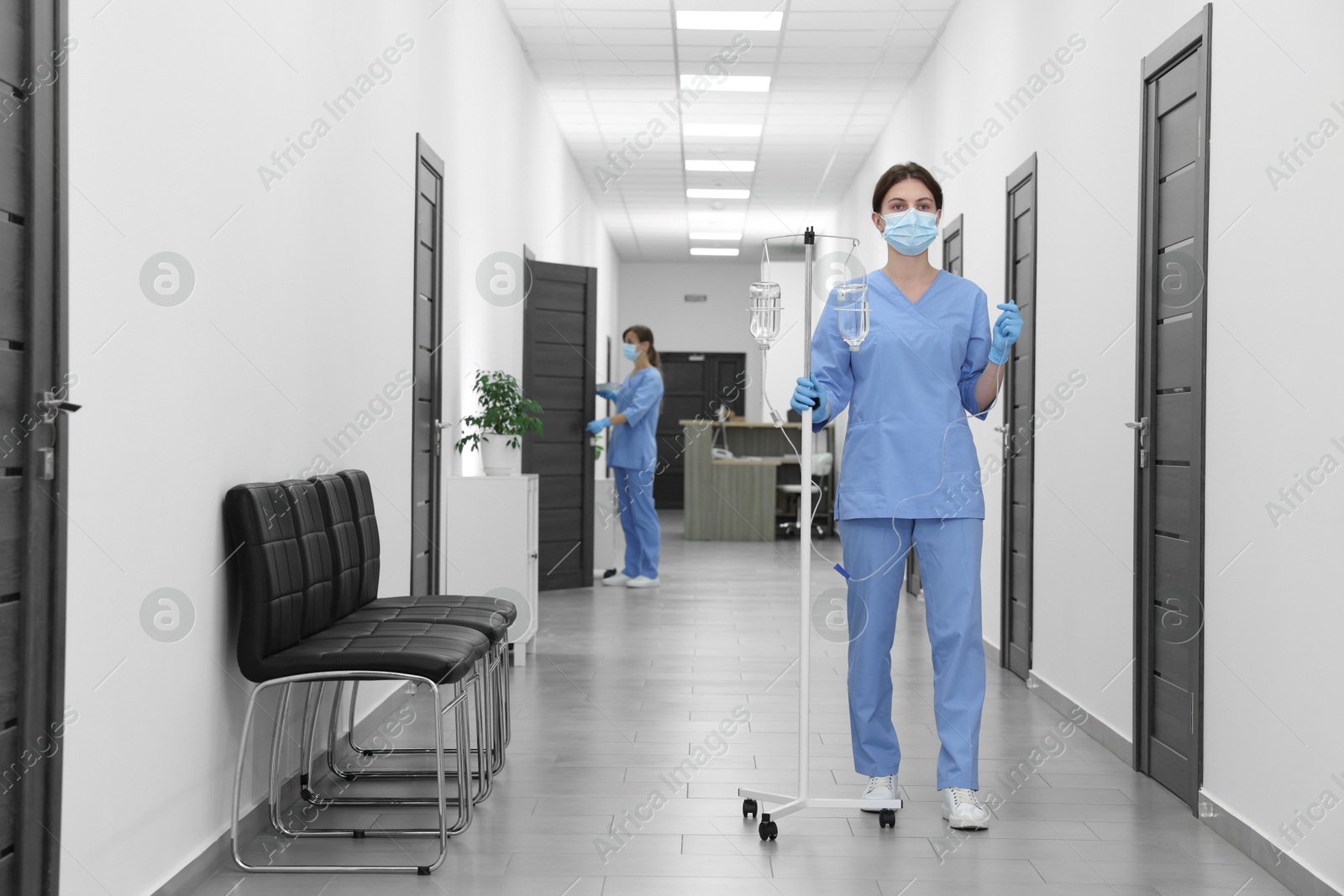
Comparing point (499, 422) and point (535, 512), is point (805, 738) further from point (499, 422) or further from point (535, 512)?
point (499, 422)

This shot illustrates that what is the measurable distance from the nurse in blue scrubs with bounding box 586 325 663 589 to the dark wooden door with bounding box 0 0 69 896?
5540 millimetres

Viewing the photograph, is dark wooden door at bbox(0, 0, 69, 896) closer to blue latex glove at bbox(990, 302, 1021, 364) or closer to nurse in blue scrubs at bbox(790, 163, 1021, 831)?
nurse in blue scrubs at bbox(790, 163, 1021, 831)

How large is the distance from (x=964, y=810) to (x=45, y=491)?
199 centimetres

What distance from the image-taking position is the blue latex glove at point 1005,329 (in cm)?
263

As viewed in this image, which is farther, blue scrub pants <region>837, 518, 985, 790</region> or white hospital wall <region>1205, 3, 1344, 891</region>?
blue scrub pants <region>837, 518, 985, 790</region>

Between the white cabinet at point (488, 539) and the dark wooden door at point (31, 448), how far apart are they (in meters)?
3.00

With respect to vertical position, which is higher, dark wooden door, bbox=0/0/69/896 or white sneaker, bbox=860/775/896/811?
dark wooden door, bbox=0/0/69/896

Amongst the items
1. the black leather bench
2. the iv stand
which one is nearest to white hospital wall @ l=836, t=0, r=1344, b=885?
the iv stand

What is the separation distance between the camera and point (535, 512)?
509 centimetres

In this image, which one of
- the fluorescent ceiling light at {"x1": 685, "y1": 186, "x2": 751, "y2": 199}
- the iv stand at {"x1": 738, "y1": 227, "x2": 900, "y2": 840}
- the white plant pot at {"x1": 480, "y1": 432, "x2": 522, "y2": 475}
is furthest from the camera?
the fluorescent ceiling light at {"x1": 685, "y1": 186, "x2": 751, "y2": 199}

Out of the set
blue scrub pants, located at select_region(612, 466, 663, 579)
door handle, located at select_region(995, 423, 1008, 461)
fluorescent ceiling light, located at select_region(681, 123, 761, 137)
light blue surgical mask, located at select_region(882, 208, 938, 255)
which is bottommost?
blue scrub pants, located at select_region(612, 466, 663, 579)

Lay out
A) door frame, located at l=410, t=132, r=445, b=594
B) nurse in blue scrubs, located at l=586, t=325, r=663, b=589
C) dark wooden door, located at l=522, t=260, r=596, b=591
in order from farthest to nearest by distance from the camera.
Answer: nurse in blue scrubs, located at l=586, t=325, r=663, b=589 → dark wooden door, located at l=522, t=260, r=596, b=591 → door frame, located at l=410, t=132, r=445, b=594

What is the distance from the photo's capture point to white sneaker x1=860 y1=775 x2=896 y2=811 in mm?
2824

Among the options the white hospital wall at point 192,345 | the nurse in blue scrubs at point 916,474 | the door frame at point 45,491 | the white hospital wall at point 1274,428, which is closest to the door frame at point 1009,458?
the white hospital wall at point 1274,428
